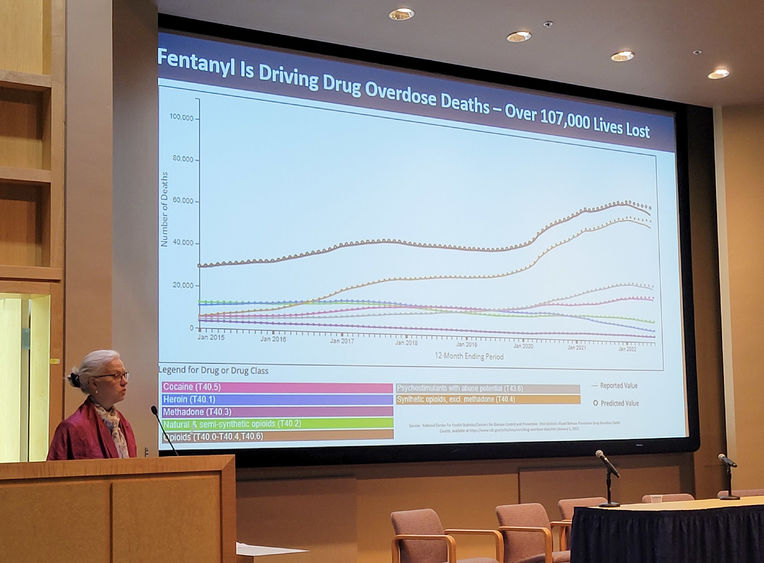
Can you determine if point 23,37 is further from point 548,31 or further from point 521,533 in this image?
point 521,533

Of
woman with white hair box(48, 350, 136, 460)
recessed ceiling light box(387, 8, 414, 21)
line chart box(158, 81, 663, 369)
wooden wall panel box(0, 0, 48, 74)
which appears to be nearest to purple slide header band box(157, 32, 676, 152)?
line chart box(158, 81, 663, 369)

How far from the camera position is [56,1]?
464 centimetres

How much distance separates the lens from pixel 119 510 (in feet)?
10.0

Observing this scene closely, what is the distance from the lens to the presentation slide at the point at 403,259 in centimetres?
607

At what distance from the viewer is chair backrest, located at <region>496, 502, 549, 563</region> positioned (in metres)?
6.04

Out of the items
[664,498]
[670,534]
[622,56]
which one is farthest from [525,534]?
[622,56]

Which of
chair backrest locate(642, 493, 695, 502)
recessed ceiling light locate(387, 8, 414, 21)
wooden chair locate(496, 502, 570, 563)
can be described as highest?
recessed ceiling light locate(387, 8, 414, 21)

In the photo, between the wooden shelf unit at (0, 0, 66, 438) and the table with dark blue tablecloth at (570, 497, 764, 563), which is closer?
the wooden shelf unit at (0, 0, 66, 438)

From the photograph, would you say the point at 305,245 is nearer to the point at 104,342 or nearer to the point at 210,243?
the point at 210,243

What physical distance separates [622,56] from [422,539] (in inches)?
150

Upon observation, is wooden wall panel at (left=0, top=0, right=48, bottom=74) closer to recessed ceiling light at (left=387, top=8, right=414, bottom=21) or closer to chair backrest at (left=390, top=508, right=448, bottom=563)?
recessed ceiling light at (left=387, top=8, right=414, bottom=21)

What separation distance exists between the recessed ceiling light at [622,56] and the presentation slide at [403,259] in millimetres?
721

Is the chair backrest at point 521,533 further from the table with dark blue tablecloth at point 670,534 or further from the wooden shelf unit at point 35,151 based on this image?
the wooden shelf unit at point 35,151

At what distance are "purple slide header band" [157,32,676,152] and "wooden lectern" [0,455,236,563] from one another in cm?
355
